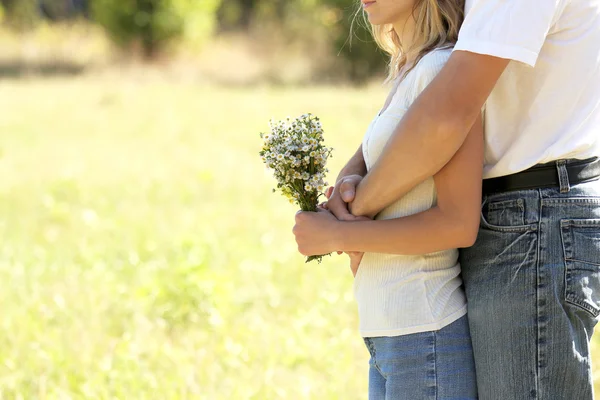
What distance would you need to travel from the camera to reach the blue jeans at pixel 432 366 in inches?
66.8

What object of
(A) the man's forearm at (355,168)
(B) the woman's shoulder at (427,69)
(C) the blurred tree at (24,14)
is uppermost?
(B) the woman's shoulder at (427,69)

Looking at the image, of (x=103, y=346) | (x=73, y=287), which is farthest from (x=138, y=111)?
(x=103, y=346)

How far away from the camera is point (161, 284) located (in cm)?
470

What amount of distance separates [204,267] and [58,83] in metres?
14.3

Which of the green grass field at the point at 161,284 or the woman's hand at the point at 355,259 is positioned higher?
the woman's hand at the point at 355,259

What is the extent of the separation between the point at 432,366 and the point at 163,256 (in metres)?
4.04

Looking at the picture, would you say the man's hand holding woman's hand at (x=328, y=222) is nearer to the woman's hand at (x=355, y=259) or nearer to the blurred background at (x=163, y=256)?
the woman's hand at (x=355, y=259)

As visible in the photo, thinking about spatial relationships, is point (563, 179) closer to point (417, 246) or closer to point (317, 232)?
point (417, 246)

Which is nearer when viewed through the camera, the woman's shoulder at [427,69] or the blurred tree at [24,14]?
the woman's shoulder at [427,69]

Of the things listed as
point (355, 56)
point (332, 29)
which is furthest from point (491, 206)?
point (332, 29)

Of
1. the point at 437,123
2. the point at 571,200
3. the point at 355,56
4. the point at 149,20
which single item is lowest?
the point at 149,20

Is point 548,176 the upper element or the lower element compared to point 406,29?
lower

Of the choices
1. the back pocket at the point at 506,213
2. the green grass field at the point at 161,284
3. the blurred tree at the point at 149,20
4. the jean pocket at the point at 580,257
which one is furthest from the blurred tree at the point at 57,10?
the jean pocket at the point at 580,257

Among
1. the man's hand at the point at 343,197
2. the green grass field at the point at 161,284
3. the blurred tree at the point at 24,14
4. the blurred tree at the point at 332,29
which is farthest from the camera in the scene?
the blurred tree at the point at 24,14
